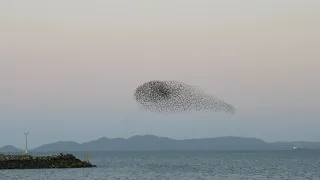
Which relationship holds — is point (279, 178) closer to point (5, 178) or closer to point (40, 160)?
point (5, 178)

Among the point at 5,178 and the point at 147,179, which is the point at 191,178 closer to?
the point at 147,179

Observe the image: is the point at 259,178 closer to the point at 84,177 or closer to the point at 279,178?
the point at 279,178

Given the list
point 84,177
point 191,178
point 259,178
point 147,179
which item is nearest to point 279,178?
point 259,178

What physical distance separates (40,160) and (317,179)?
192 ft

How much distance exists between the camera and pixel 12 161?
12488 cm

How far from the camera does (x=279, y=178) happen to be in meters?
100

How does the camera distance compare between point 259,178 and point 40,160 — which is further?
point 40,160

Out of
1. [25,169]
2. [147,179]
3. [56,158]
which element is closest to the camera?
[147,179]

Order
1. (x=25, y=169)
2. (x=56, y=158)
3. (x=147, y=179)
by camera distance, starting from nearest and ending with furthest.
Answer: (x=147, y=179)
(x=25, y=169)
(x=56, y=158)

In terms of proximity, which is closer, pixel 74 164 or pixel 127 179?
pixel 127 179

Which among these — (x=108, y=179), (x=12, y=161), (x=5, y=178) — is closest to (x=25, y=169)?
(x=12, y=161)

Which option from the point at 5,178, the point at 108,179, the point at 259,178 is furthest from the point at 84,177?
the point at 259,178

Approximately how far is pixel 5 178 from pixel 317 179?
5049cm

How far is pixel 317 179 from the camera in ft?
326
